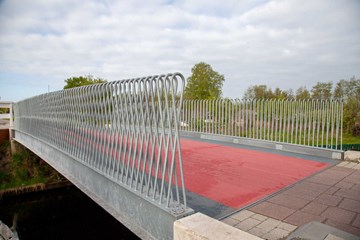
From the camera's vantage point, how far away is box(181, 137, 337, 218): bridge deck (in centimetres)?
364

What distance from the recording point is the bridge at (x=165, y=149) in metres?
2.86

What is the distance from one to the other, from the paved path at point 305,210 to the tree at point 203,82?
24236mm

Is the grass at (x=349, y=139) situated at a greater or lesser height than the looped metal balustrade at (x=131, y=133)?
lesser

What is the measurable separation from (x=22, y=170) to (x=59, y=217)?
18.0ft

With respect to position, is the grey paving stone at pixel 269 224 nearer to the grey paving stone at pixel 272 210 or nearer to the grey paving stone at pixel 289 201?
the grey paving stone at pixel 272 210

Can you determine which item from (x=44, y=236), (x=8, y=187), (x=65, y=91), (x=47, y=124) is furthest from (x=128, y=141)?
(x=8, y=187)

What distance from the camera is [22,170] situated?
15.8 meters

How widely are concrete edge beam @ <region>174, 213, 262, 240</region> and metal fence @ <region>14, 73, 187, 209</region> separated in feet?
1.06

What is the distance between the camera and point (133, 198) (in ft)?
11.1

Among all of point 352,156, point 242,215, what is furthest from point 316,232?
point 352,156

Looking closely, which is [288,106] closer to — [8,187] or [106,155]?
[106,155]

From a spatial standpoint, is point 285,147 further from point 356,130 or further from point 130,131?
point 356,130

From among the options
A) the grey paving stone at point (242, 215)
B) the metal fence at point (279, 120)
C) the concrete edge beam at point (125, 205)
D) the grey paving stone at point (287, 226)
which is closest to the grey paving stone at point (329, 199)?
the grey paving stone at point (287, 226)

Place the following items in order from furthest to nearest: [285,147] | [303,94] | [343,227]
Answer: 1. [303,94]
2. [285,147]
3. [343,227]
